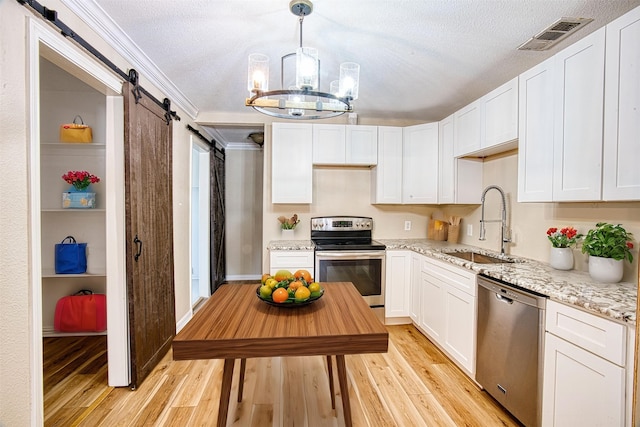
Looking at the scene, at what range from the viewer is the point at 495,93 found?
232 centimetres

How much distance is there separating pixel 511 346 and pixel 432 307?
961mm

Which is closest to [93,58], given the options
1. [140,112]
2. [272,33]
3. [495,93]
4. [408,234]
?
[140,112]

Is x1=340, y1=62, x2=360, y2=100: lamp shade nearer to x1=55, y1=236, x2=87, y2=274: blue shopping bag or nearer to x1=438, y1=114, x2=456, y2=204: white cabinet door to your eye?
x1=438, y1=114, x2=456, y2=204: white cabinet door

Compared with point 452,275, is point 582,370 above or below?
below

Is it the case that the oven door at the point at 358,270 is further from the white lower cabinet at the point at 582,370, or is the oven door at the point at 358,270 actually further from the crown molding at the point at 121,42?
the crown molding at the point at 121,42

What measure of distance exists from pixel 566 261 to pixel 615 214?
15.8 inches

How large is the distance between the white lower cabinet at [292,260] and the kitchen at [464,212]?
0.47 m

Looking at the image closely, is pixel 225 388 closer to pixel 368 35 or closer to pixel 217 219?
pixel 368 35

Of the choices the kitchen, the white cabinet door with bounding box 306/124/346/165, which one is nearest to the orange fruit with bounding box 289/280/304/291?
the kitchen

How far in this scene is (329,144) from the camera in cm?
333

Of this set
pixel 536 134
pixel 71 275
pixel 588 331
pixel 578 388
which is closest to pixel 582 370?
pixel 578 388

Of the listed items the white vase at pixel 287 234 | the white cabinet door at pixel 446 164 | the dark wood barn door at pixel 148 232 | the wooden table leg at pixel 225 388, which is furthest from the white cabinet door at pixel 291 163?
the wooden table leg at pixel 225 388

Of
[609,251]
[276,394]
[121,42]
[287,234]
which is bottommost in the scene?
[276,394]

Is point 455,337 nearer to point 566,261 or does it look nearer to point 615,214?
point 566,261
